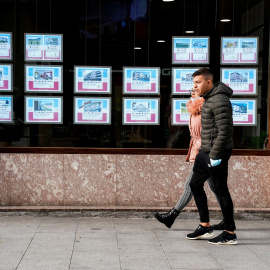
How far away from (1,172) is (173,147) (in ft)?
7.82

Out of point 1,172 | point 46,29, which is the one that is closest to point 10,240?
point 1,172

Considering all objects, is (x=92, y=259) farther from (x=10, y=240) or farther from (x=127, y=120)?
(x=127, y=120)

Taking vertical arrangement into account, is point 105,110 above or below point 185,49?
below

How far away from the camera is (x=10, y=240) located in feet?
20.0

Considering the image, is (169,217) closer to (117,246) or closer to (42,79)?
(117,246)

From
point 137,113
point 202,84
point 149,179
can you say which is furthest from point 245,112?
point 202,84

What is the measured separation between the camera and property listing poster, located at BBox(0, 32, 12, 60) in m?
7.76

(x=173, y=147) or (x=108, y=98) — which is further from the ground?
(x=108, y=98)

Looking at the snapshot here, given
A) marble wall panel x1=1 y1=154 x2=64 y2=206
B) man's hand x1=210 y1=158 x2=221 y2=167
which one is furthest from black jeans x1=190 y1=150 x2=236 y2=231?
marble wall panel x1=1 y1=154 x2=64 y2=206

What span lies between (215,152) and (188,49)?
7.92 ft

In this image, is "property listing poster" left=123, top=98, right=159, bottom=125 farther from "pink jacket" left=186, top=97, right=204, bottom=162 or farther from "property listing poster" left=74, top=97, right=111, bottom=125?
"pink jacket" left=186, top=97, right=204, bottom=162

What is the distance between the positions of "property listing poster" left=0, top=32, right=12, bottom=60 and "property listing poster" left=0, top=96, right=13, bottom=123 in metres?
0.57

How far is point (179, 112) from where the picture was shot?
782 centimetres

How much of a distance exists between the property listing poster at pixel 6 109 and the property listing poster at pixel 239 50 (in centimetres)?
300
